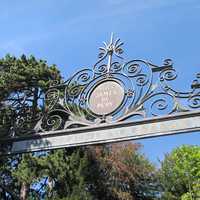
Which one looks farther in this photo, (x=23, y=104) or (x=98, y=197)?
(x=98, y=197)

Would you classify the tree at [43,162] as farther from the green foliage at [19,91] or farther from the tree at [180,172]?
the tree at [180,172]

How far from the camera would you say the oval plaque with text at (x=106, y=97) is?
23.0ft

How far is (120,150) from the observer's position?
2053 cm

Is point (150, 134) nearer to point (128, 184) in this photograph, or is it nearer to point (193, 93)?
point (193, 93)

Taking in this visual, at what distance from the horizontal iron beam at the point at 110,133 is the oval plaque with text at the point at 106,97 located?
27cm

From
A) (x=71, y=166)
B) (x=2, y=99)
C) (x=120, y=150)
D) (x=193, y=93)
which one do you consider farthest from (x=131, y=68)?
(x=120, y=150)

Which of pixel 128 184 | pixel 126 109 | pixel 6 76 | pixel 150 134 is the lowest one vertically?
pixel 150 134

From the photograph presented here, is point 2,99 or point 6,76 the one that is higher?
point 6,76

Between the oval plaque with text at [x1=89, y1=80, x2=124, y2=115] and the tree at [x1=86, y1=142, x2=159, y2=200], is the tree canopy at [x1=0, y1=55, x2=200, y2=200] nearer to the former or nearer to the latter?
the tree at [x1=86, y1=142, x2=159, y2=200]

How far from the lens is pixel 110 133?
6832 mm

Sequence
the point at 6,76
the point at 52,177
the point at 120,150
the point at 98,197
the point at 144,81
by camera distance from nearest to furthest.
Answer: the point at 144,81 < the point at 6,76 < the point at 52,177 < the point at 98,197 < the point at 120,150

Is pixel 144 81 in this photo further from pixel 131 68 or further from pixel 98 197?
pixel 98 197

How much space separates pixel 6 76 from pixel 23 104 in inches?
54.5

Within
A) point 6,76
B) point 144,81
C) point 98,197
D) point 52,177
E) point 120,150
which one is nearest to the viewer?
point 144,81
